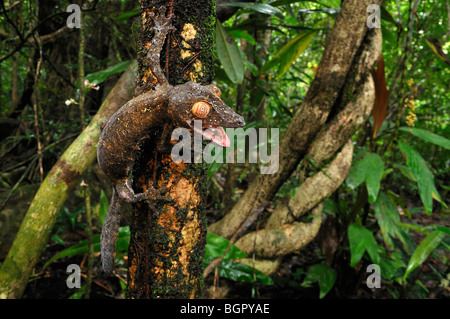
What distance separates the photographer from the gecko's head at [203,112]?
2.49ft

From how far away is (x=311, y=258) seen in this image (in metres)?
2.82

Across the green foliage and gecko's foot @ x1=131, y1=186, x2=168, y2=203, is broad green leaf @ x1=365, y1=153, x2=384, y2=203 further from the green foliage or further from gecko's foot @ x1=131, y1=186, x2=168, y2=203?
gecko's foot @ x1=131, y1=186, x2=168, y2=203

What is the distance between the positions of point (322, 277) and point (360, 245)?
0.41 meters

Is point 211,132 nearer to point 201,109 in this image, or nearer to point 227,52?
point 201,109

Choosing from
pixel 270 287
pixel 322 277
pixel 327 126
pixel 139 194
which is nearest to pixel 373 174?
pixel 327 126

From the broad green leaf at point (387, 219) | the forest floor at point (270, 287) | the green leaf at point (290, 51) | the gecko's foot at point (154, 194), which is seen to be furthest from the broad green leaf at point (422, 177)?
the gecko's foot at point (154, 194)

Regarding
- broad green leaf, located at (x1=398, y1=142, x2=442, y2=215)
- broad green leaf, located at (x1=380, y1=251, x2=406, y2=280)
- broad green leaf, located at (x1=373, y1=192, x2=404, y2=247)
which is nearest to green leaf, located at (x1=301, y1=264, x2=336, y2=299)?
broad green leaf, located at (x1=380, y1=251, x2=406, y2=280)

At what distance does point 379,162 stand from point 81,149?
6.42ft

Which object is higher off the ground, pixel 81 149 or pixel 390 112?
pixel 390 112

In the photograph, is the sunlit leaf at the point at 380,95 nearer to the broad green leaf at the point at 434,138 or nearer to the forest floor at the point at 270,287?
the broad green leaf at the point at 434,138

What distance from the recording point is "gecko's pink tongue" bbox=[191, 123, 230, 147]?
2.52 ft

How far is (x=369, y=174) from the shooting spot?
6.08 ft
